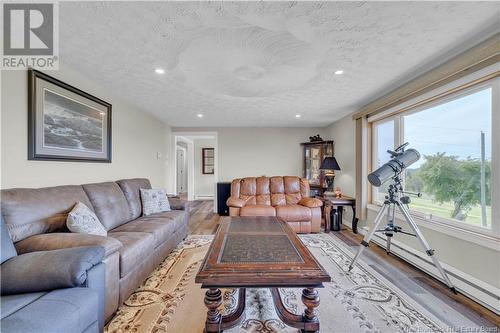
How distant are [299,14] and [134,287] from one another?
259 cm

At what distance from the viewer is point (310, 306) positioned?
1.33m

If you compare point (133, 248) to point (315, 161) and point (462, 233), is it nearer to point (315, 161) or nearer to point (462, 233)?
point (462, 233)

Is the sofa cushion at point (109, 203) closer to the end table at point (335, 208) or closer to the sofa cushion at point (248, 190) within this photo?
the sofa cushion at point (248, 190)

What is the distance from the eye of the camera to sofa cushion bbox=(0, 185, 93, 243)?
1.53 metres

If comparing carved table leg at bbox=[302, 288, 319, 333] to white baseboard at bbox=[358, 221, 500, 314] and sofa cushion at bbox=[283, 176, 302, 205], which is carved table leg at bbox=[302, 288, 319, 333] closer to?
white baseboard at bbox=[358, 221, 500, 314]

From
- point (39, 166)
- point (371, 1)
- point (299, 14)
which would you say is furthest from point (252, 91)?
point (39, 166)

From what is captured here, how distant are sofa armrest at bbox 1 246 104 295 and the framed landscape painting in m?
1.24

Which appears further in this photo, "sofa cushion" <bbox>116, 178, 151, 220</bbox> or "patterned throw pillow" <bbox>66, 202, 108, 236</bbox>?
"sofa cushion" <bbox>116, 178, 151, 220</bbox>

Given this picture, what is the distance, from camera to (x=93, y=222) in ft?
6.23

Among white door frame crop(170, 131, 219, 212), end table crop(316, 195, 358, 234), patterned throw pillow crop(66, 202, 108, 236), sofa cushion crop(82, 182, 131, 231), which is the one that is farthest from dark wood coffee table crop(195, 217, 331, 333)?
white door frame crop(170, 131, 219, 212)

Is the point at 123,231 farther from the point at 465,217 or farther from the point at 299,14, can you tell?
the point at 465,217

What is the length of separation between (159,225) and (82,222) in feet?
2.53

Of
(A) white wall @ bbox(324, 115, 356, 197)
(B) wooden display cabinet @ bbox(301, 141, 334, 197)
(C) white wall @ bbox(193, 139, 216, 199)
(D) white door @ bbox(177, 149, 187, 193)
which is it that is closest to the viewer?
(A) white wall @ bbox(324, 115, 356, 197)

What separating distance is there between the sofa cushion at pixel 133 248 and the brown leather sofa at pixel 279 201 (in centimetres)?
183
